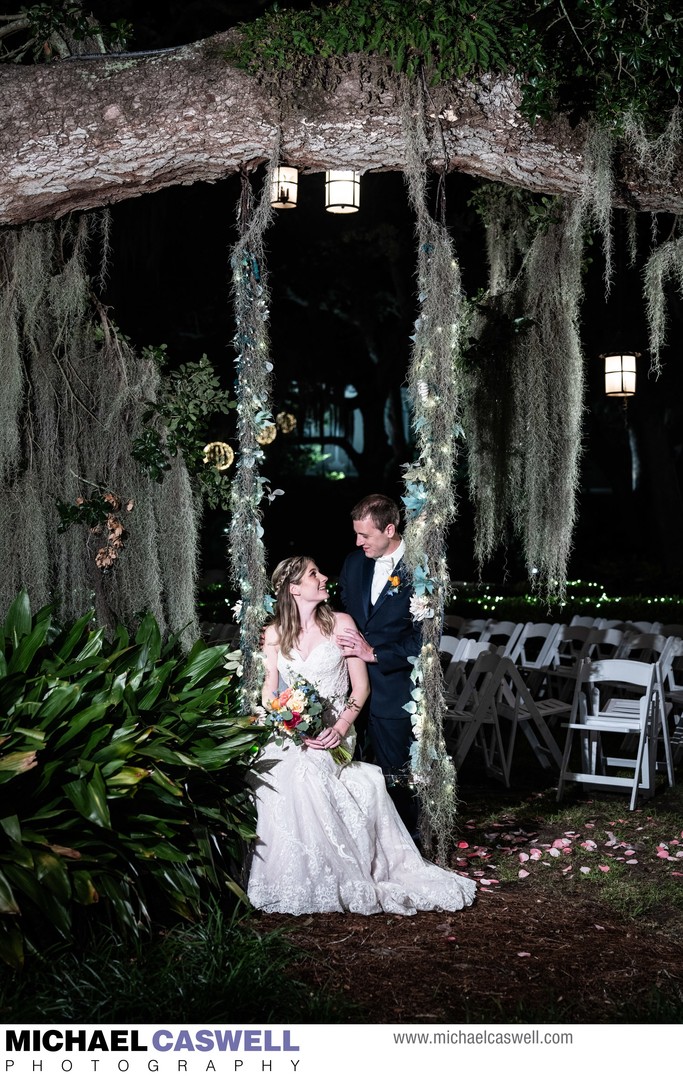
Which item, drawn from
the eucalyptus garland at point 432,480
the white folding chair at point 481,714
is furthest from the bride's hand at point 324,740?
the white folding chair at point 481,714

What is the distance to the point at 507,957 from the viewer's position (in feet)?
11.8

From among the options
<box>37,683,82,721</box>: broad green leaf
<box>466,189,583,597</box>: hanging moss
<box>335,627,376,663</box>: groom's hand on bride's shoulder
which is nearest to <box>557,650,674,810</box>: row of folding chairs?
<box>466,189,583,597</box>: hanging moss

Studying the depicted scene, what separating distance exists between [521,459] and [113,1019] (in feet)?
13.6

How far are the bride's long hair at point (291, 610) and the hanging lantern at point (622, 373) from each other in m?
5.92

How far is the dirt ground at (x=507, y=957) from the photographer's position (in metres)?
3.09

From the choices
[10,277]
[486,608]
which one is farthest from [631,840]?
[486,608]

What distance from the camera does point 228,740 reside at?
4008 mm

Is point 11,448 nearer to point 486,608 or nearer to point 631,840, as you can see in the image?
point 631,840

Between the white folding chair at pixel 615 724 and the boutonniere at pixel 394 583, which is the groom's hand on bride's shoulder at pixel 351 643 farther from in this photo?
the white folding chair at pixel 615 724

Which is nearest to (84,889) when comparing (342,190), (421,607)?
(421,607)

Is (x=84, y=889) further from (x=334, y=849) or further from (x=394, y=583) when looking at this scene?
(x=394, y=583)

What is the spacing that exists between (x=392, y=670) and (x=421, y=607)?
520mm

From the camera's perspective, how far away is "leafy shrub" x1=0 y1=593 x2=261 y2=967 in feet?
10.3
